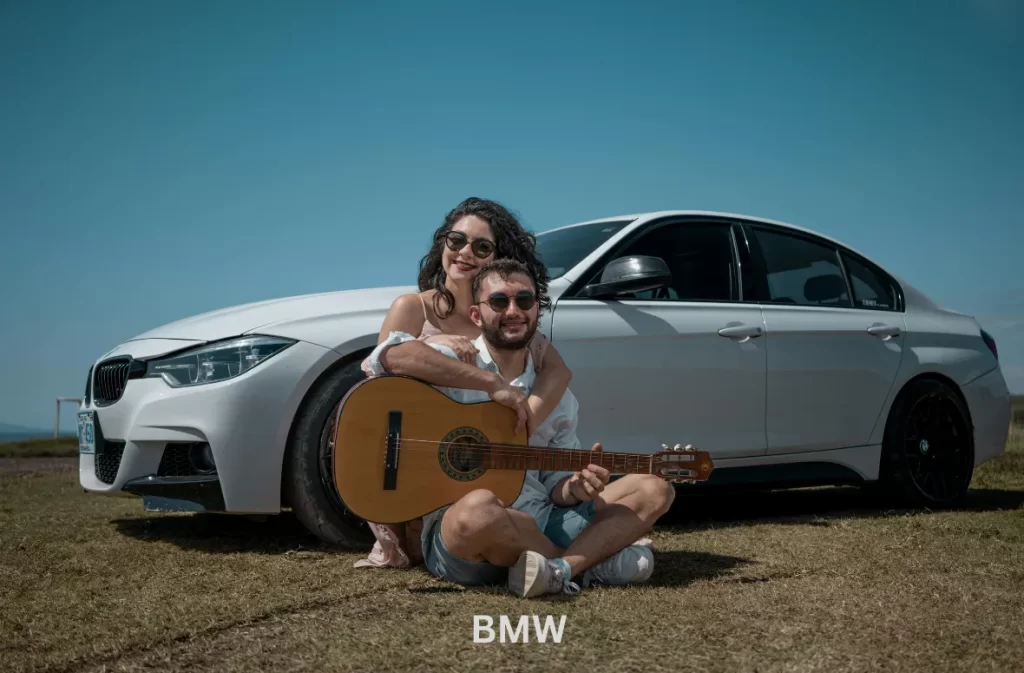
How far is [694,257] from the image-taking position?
192 inches

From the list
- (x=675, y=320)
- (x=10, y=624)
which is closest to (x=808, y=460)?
(x=675, y=320)

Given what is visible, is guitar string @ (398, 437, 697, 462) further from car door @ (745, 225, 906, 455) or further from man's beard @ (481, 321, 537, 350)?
car door @ (745, 225, 906, 455)

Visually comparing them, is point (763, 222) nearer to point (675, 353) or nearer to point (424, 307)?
point (675, 353)

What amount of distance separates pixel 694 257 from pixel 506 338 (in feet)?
6.66

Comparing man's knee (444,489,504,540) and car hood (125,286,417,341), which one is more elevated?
car hood (125,286,417,341)

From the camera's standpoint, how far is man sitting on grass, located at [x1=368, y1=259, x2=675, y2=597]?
2.89m

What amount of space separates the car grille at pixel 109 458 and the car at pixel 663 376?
12mm

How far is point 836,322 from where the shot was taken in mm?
5156

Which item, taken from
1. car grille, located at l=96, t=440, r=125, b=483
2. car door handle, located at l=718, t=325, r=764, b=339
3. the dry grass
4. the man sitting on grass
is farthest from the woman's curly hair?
the dry grass

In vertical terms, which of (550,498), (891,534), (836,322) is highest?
(836,322)

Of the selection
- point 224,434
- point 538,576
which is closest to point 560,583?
point 538,576

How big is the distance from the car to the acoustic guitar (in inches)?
33.0

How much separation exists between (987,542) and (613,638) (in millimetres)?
2537

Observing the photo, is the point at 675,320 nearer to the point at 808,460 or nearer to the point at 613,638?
the point at 808,460
